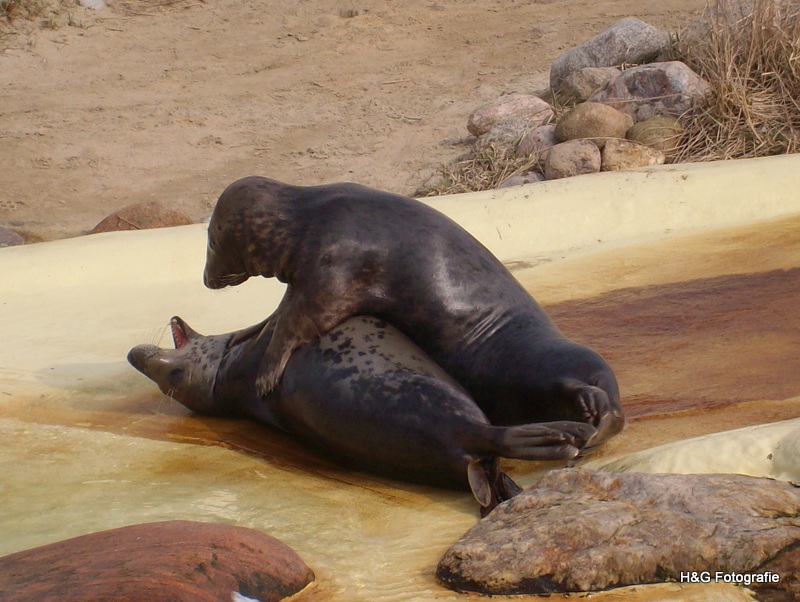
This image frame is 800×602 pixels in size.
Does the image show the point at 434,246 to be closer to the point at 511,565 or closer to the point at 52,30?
the point at 511,565

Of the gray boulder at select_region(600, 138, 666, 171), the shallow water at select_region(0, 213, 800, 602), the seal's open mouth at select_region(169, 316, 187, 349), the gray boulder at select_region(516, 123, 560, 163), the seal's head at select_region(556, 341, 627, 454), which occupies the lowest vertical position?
the shallow water at select_region(0, 213, 800, 602)

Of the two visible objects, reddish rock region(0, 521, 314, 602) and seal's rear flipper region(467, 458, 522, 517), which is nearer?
reddish rock region(0, 521, 314, 602)

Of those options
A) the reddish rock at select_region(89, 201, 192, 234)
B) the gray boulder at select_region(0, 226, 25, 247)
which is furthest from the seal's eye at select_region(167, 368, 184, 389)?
the gray boulder at select_region(0, 226, 25, 247)

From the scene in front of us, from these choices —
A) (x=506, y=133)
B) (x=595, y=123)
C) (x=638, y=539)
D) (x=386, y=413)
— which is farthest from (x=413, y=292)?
(x=506, y=133)

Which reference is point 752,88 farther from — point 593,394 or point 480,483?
point 480,483

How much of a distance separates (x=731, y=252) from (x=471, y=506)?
3.30 metres

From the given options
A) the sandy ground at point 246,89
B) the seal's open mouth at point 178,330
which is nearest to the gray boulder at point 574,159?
the sandy ground at point 246,89

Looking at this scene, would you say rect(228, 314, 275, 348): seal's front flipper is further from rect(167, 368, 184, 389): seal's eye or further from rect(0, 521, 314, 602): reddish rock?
rect(0, 521, 314, 602): reddish rock

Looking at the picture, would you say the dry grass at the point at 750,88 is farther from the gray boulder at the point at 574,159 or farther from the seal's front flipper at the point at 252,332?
the seal's front flipper at the point at 252,332

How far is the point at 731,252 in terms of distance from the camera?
20.5ft

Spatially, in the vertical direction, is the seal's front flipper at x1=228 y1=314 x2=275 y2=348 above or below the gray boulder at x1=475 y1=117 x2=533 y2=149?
below

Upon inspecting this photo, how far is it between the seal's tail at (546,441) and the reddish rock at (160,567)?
Answer: 0.82 metres

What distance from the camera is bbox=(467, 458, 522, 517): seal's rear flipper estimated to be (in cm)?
340

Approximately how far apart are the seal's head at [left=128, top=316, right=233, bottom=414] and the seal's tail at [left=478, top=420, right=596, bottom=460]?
1754 mm
